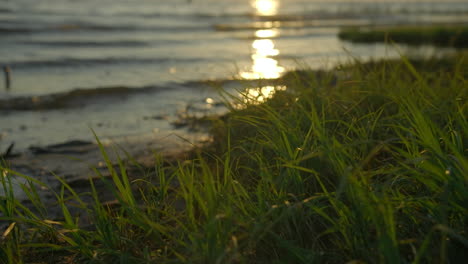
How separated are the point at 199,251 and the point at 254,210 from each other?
0.35 metres

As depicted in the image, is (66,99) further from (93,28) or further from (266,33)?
(266,33)

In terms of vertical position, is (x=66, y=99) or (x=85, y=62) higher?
(x=85, y=62)

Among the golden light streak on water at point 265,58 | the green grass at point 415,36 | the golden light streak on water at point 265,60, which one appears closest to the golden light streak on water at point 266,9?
the golden light streak on water at point 265,58

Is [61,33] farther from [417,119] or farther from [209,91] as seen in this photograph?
[417,119]

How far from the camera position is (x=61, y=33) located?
59.9 ft

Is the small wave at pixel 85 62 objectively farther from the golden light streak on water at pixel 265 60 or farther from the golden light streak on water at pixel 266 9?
the golden light streak on water at pixel 266 9

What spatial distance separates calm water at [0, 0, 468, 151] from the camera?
626 cm

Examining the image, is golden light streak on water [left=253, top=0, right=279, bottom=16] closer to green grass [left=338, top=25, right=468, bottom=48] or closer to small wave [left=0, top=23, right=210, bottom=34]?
small wave [left=0, top=23, right=210, bottom=34]

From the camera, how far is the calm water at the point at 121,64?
6262mm

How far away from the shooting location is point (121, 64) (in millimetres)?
11883

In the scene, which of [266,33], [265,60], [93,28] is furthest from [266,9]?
[265,60]

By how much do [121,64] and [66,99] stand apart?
425 cm

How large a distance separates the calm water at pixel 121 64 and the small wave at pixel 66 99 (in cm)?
2

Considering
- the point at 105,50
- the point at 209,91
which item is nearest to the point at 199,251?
the point at 209,91
